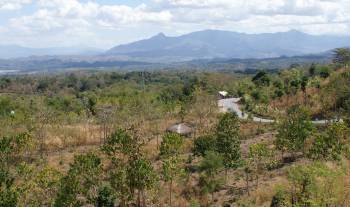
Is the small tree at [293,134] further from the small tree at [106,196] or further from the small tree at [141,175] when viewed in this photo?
the small tree at [106,196]

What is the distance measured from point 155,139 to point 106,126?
5356mm

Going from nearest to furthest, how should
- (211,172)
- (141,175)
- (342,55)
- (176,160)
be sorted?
1. (141,175)
2. (176,160)
3. (211,172)
4. (342,55)

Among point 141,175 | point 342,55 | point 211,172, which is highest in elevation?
point 342,55

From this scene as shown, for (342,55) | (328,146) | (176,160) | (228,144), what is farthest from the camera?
(342,55)

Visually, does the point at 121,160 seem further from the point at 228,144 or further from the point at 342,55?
the point at 342,55

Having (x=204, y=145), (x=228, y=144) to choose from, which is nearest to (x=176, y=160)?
(x=228, y=144)

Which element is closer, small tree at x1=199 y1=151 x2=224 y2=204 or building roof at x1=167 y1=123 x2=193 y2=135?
small tree at x1=199 y1=151 x2=224 y2=204

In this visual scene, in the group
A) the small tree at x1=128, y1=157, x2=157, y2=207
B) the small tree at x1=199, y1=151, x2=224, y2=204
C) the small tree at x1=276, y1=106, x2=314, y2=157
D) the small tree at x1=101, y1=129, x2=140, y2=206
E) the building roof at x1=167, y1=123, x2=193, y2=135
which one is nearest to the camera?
the small tree at x1=128, y1=157, x2=157, y2=207

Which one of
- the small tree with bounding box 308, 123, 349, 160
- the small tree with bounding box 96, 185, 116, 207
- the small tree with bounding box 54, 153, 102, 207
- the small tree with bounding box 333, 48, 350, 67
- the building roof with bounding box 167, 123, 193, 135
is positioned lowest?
the small tree with bounding box 96, 185, 116, 207

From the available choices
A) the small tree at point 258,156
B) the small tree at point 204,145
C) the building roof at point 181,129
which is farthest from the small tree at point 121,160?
the building roof at point 181,129

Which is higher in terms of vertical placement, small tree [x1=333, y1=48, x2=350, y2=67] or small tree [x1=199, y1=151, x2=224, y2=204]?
small tree [x1=333, y1=48, x2=350, y2=67]

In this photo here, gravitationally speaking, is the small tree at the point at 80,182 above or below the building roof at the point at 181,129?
above

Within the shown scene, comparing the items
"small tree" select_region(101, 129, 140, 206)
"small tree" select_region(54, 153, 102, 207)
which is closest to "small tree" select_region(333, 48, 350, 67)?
"small tree" select_region(101, 129, 140, 206)

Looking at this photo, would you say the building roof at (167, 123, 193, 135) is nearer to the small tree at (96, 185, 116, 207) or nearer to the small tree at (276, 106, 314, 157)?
the small tree at (276, 106, 314, 157)
